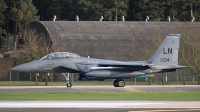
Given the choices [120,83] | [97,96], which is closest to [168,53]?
[120,83]

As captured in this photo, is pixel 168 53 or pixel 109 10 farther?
pixel 109 10

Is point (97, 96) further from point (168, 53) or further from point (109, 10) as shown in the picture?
point (109, 10)

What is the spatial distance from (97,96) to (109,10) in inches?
2364

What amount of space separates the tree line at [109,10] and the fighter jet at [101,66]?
4502 centimetres

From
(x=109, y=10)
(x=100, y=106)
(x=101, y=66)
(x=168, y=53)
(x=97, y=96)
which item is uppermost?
(x=109, y=10)

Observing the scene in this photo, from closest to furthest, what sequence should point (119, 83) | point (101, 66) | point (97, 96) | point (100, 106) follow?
point (100, 106), point (97, 96), point (101, 66), point (119, 83)

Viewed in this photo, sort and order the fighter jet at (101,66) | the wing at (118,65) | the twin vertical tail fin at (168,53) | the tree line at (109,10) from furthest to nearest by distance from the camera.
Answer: the tree line at (109,10), the twin vertical tail fin at (168,53), the wing at (118,65), the fighter jet at (101,66)

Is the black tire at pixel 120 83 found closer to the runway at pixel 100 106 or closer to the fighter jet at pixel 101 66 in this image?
the fighter jet at pixel 101 66

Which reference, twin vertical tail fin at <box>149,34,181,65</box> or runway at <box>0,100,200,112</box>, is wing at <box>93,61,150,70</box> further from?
runway at <box>0,100,200,112</box>

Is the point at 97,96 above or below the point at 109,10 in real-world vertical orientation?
below

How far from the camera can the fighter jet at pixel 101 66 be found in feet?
136

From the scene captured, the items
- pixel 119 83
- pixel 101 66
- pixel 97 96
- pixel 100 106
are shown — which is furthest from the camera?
pixel 119 83

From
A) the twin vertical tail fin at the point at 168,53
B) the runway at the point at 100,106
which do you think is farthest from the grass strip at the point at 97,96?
the twin vertical tail fin at the point at 168,53

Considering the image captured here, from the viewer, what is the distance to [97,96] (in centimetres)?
3388
